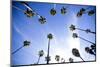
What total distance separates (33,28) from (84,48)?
0.72 meters

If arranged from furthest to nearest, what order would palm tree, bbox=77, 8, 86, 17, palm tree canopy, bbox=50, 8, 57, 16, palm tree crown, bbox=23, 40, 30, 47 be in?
palm tree, bbox=77, 8, 86, 17 → palm tree canopy, bbox=50, 8, 57, 16 → palm tree crown, bbox=23, 40, 30, 47

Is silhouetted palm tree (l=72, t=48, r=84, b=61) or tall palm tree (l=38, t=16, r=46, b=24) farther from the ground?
tall palm tree (l=38, t=16, r=46, b=24)

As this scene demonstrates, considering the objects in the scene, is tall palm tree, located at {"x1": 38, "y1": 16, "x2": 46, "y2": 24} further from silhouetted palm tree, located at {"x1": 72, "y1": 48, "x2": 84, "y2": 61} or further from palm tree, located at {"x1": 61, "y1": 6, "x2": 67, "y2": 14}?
silhouetted palm tree, located at {"x1": 72, "y1": 48, "x2": 84, "y2": 61}

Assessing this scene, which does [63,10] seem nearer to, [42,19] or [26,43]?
[42,19]

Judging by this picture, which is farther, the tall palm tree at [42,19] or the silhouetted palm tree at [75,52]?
the silhouetted palm tree at [75,52]

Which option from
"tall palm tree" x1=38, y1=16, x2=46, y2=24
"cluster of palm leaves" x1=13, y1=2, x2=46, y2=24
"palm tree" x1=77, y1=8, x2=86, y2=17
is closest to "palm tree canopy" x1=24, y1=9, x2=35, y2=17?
"cluster of palm leaves" x1=13, y1=2, x2=46, y2=24

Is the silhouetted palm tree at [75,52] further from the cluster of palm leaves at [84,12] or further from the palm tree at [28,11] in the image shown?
the palm tree at [28,11]

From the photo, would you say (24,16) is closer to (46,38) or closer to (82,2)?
(46,38)

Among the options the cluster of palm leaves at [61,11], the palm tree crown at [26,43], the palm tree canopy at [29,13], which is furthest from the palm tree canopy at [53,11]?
the palm tree crown at [26,43]

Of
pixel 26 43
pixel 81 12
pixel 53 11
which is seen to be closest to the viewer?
pixel 26 43

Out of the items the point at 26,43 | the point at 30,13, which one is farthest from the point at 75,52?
the point at 30,13

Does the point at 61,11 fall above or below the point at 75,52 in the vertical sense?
above

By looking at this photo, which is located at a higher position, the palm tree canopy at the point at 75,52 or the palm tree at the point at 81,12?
the palm tree at the point at 81,12

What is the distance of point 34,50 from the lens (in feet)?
7.09
